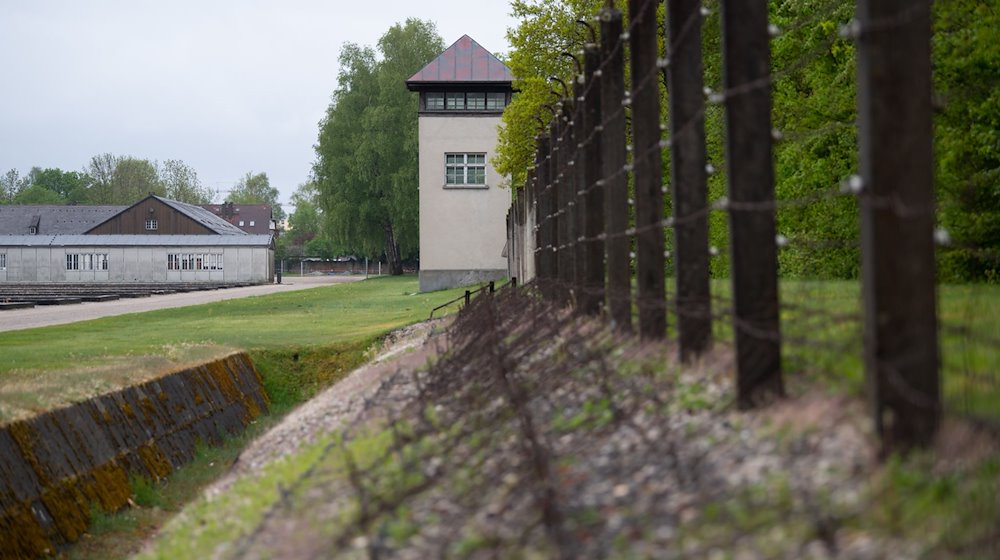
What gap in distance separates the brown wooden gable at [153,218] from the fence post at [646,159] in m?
87.3

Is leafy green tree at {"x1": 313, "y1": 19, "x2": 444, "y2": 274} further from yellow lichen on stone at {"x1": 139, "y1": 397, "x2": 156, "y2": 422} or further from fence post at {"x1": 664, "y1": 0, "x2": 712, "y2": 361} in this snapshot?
fence post at {"x1": 664, "y1": 0, "x2": 712, "y2": 361}

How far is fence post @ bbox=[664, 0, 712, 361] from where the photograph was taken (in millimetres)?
6785

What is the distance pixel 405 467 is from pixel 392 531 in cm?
103

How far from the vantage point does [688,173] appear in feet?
23.2

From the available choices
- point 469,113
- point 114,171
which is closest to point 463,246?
point 469,113

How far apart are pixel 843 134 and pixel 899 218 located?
16841 mm

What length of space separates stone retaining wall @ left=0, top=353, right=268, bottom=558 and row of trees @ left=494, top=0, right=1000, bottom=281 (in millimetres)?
7328

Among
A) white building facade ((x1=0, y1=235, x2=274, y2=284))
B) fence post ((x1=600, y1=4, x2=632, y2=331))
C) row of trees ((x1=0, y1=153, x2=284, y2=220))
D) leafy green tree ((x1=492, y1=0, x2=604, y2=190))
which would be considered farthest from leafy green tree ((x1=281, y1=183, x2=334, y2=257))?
fence post ((x1=600, y1=4, x2=632, y2=331))

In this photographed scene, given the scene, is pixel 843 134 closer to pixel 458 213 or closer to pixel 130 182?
pixel 458 213

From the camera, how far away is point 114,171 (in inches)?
6156

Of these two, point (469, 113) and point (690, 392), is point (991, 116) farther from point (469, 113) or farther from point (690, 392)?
point (469, 113)

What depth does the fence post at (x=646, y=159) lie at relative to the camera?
815 centimetres

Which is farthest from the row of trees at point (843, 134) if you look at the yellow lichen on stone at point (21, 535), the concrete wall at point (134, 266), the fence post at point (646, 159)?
the concrete wall at point (134, 266)

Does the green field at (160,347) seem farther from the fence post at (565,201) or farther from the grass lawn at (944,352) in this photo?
the grass lawn at (944,352)
